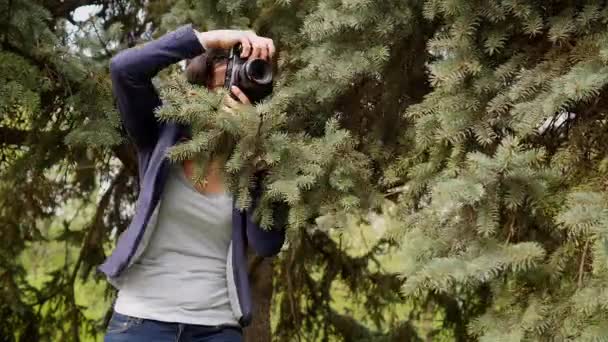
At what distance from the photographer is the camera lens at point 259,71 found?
6.43ft

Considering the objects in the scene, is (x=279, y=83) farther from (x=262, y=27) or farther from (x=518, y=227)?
(x=518, y=227)

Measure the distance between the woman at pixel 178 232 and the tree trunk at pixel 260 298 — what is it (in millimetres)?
1593

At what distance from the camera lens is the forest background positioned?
0.07 meters

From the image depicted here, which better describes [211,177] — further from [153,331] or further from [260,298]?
[260,298]

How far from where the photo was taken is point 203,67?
2105mm

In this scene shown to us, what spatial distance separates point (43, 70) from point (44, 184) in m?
1.29

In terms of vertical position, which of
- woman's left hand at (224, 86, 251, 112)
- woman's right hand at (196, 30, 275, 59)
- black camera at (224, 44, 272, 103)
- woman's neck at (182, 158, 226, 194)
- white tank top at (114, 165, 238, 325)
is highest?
woman's right hand at (196, 30, 275, 59)

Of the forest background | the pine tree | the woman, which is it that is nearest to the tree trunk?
the forest background

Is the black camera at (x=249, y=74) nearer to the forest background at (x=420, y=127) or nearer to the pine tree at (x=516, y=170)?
the forest background at (x=420, y=127)

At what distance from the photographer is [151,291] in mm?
1986

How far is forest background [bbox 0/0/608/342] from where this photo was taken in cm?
162

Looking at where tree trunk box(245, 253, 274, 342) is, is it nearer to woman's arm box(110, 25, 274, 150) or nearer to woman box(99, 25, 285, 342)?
woman box(99, 25, 285, 342)

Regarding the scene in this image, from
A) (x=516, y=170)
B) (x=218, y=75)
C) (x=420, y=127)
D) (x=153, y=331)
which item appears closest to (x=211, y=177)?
(x=218, y=75)

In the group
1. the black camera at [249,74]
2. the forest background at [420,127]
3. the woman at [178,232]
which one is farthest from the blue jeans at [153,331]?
the black camera at [249,74]
